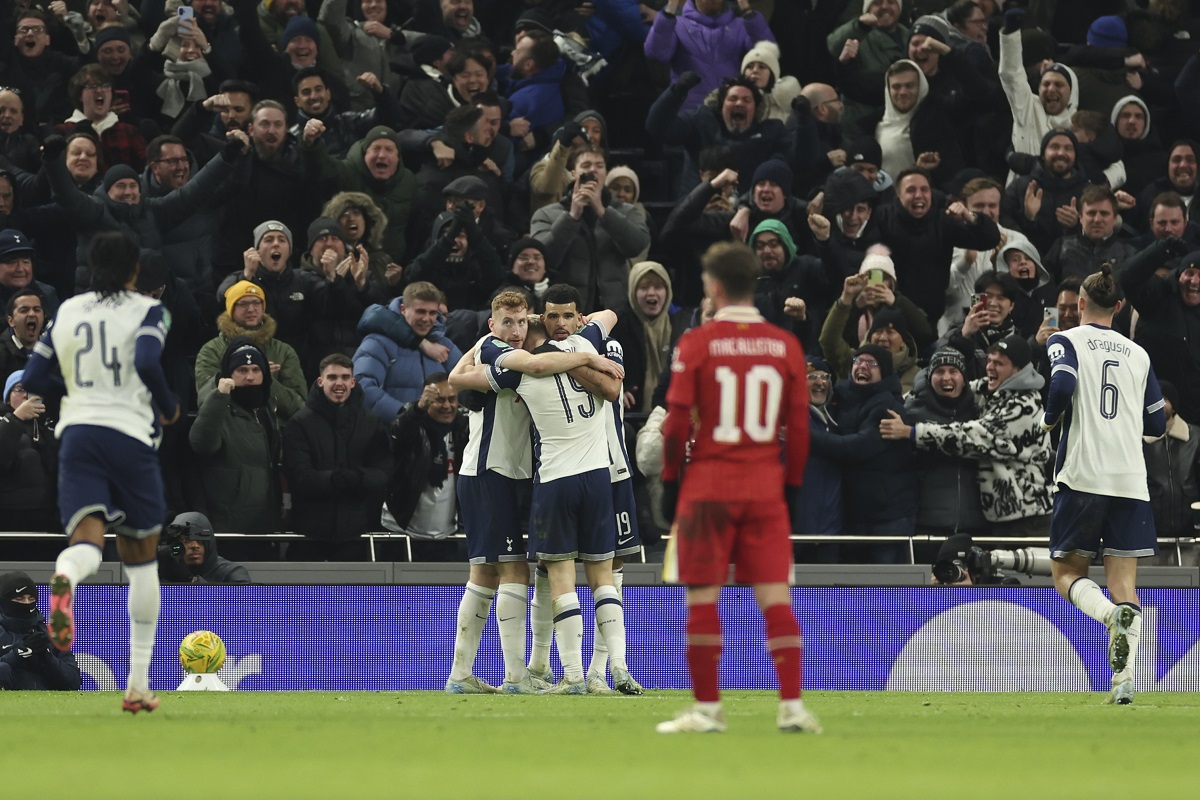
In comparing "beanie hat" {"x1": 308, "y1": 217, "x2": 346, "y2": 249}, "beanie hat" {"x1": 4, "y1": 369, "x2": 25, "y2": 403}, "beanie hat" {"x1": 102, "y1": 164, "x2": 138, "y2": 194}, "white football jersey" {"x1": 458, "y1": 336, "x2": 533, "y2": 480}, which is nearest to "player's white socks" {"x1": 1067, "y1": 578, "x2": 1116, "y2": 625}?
"white football jersey" {"x1": 458, "y1": 336, "x2": 533, "y2": 480}

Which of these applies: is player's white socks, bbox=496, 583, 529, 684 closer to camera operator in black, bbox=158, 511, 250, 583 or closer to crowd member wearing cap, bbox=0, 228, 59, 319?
camera operator in black, bbox=158, 511, 250, 583

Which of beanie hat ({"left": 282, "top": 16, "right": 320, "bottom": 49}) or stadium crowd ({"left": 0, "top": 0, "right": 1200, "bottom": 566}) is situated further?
beanie hat ({"left": 282, "top": 16, "right": 320, "bottom": 49})

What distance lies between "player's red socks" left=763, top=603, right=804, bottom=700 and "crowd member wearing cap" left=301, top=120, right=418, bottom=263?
968cm

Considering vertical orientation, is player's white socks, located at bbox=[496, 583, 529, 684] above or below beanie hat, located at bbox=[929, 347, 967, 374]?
below

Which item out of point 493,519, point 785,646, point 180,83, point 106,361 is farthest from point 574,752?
point 180,83

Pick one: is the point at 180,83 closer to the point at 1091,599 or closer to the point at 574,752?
the point at 1091,599

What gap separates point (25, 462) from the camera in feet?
46.3

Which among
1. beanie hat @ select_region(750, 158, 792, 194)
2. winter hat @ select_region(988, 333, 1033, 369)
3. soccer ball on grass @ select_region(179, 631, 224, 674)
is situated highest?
beanie hat @ select_region(750, 158, 792, 194)

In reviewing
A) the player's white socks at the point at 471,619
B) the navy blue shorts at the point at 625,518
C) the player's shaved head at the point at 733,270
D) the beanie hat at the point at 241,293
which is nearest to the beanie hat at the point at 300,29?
the beanie hat at the point at 241,293

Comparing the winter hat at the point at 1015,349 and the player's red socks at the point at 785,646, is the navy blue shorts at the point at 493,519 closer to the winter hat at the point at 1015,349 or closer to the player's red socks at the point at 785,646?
the player's red socks at the point at 785,646

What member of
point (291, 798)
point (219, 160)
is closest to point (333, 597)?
point (219, 160)

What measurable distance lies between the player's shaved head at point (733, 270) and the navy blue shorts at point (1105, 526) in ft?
12.9

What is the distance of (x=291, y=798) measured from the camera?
228 inches

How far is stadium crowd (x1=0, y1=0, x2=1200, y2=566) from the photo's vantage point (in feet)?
49.0
